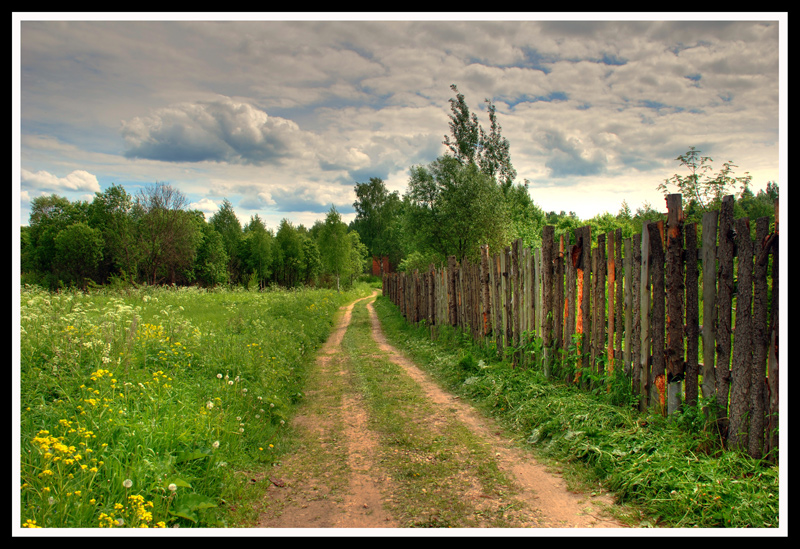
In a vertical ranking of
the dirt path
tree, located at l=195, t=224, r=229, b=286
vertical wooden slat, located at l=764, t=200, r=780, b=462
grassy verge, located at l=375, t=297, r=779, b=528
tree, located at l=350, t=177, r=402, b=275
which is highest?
tree, located at l=350, t=177, r=402, b=275

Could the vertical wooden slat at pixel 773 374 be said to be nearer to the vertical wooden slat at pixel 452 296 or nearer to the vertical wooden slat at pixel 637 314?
the vertical wooden slat at pixel 637 314

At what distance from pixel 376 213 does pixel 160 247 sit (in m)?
31.0

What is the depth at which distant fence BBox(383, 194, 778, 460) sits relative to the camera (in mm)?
3285

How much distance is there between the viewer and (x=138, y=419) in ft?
12.4

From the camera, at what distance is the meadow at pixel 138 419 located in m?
2.74

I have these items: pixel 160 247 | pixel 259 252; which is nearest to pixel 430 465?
pixel 160 247

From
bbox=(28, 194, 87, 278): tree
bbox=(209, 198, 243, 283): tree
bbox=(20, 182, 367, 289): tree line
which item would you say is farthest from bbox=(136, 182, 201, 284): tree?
bbox=(209, 198, 243, 283): tree

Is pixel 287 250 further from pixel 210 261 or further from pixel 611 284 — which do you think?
pixel 611 284

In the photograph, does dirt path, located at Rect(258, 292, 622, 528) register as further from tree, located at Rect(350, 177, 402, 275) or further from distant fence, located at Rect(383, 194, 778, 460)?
tree, located at Rect(350, 177, 402, 275)

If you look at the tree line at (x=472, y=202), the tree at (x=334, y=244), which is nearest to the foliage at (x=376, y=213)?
the tree at (x=334, y=244)

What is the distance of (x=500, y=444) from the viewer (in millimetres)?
4348

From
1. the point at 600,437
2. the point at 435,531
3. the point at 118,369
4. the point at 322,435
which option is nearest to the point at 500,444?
the point at 600,437

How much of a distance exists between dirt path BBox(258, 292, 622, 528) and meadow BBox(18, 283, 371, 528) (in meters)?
0.35

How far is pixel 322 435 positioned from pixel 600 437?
9.82 feet
